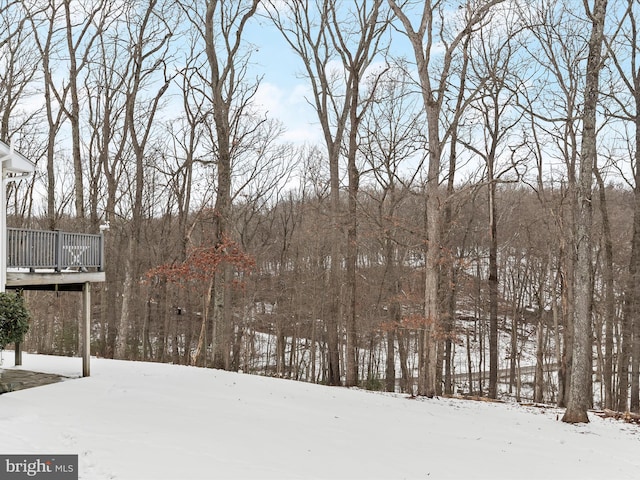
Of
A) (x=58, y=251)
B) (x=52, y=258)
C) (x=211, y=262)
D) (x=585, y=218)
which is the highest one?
(x=585, y=218)

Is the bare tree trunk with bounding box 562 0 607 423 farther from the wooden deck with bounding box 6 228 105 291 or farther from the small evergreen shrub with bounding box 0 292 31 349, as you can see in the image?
the small evergreen shrub with bounding box 0 292 31 349

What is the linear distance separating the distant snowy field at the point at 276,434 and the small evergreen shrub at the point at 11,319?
103 cm

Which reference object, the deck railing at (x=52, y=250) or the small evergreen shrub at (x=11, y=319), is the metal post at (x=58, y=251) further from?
the small evergreen shrub at (x=11, y=319)

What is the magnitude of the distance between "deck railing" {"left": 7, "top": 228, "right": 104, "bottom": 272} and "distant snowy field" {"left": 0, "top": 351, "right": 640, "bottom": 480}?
2.52m

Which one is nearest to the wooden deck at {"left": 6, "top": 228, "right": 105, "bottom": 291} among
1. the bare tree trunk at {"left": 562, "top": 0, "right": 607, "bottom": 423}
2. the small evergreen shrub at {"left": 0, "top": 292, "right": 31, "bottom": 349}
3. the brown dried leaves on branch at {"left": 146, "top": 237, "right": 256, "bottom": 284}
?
the small evergreen shrub at {"left": 0, "top": 292, "right": 31, "bottom": 349}

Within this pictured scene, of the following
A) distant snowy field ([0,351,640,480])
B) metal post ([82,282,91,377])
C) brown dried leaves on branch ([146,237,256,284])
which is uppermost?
brown dried leaves on branch ([146,237,256,284])

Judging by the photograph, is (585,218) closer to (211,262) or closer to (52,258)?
(211,262)

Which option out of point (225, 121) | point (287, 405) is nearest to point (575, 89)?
point (225, 121)

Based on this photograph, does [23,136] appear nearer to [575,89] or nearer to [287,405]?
[287,405]

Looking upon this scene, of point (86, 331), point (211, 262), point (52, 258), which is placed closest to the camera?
point (52, 258)

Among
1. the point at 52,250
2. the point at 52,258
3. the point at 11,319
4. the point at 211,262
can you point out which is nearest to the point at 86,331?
the point at 52,258

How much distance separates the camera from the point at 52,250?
11.0 metres

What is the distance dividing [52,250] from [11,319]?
6.40 feet

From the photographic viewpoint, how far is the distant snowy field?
6.32 metres
